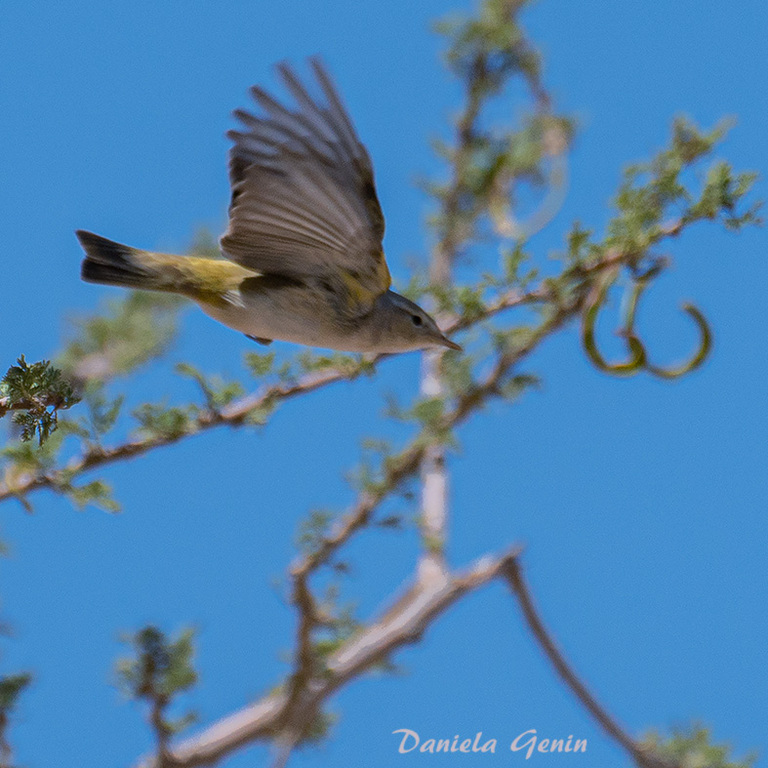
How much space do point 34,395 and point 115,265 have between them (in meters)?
0.53

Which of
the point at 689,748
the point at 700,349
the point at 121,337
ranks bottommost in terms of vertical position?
the point at 689,748

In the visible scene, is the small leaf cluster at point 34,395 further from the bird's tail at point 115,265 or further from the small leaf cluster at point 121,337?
the small leaf cluster at point 121,337

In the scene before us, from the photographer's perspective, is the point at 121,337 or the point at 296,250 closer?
the point at 296,250

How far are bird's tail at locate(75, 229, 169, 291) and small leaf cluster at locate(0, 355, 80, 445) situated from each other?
1.60 feet

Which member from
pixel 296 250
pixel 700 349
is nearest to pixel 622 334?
pixel 700 349

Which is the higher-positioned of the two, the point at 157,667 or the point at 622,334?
the point at 622,334

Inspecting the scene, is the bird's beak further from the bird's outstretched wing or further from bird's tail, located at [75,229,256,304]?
bird's tail, located at [75,229,256,304]

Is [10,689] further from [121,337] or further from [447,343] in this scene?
[121,337]

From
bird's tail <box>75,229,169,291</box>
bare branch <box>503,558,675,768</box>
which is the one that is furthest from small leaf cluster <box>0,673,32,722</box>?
bare branch <box>503,558,675,768</box>

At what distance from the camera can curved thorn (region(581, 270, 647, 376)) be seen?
172cm

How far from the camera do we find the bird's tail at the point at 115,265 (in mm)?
1356

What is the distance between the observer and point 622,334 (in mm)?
1736

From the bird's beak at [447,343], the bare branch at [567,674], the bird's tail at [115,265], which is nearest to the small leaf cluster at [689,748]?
the bare branch at [567,674]

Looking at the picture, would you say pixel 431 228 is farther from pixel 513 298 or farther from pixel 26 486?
pixel 26 486
